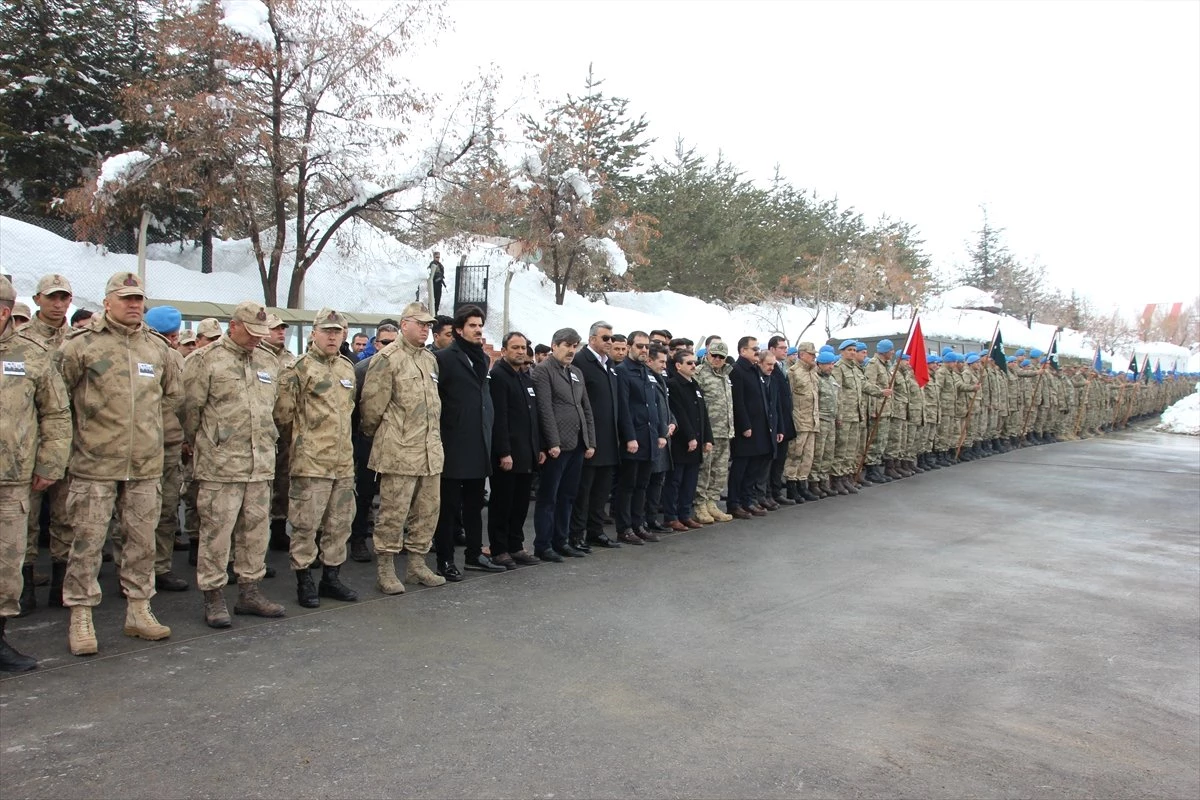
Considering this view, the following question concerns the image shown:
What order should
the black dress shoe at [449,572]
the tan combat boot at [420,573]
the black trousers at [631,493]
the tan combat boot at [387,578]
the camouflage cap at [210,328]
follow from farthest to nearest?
the black trousers at [631,493] < the camouflage cap at [210,328] < the black dress shoe at [449,572] < the tan combat boot at [420,573] < the tan combat boot at [387,578]

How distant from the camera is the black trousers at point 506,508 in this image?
7.89m

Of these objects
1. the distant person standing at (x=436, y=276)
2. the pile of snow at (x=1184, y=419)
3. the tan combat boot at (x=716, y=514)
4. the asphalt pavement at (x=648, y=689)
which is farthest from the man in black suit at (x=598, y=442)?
the pile of snow at (x=1184, y=419)

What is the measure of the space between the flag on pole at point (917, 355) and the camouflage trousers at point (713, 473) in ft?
20.8

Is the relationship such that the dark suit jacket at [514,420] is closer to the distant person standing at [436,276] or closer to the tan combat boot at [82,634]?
the tan combat boot at [82,634]

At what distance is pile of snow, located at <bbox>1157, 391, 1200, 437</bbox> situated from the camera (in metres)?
31.3

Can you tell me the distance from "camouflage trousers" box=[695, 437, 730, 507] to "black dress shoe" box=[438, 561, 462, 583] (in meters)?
3.93

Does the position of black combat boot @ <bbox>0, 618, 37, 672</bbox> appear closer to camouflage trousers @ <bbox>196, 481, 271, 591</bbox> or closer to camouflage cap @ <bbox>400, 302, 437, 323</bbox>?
camouflage trousers @ <bbox>196, 481, 271, 591</bbox>

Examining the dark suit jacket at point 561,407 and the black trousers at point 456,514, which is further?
the dark suit jacket at point 561,407

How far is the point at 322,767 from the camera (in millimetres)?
3746

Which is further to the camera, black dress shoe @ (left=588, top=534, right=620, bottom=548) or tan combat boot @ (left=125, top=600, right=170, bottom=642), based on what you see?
black dress shoe @ (left=588, top=534, right=620, bottom=548)

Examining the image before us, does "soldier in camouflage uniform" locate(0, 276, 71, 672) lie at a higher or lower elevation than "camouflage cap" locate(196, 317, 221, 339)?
lower

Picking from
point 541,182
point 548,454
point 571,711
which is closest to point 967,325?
point 541,182

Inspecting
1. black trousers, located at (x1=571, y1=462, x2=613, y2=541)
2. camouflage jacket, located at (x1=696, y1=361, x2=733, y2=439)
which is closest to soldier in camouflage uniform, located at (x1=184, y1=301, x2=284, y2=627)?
black trousers, located at (x1=571, y1=462, x2=613, y2=541)

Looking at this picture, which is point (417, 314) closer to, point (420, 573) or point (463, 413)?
point (463, 413)
